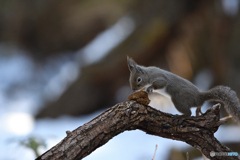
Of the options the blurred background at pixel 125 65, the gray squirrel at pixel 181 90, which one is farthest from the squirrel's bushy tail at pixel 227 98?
the blurred background at pixel 125 65

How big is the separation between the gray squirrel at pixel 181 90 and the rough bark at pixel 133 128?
0.14 metres

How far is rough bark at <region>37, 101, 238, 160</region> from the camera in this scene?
152 cm

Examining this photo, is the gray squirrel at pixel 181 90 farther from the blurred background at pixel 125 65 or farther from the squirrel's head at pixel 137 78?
the blurred background at pixel 125 65

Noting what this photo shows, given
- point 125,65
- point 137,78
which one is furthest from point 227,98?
point 125,65

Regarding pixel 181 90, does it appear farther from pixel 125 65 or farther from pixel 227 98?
pixel 125 65

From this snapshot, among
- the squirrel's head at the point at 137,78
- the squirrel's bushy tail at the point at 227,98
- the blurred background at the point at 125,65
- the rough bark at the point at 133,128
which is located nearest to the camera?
the rough bark at the point at 133,128

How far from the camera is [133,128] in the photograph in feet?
5.33

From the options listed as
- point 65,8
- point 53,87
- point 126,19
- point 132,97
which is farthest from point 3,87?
point 132,97

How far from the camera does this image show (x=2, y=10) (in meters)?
7.25

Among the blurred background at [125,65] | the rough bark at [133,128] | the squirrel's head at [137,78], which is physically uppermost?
the blurred background at [125,65]

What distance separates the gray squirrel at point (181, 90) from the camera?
1.80m

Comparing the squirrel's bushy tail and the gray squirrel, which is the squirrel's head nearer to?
the gray squirrel

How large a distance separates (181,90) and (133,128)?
0.50 metres

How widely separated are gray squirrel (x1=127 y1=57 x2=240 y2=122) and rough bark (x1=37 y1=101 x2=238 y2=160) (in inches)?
5.7
